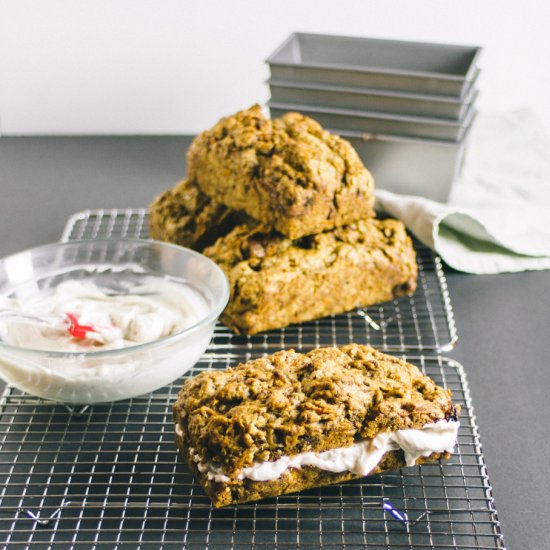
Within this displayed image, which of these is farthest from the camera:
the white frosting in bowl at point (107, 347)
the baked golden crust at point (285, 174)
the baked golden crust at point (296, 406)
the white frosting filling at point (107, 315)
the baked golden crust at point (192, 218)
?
the baked golden crust at point (192, 218)

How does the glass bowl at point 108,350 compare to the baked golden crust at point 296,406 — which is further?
the glass bowl at point 108,350

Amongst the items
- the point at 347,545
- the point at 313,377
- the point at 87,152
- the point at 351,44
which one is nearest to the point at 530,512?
the point at 347,545

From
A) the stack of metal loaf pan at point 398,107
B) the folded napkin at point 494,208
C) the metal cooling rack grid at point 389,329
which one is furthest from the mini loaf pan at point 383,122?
the metal cooling rack grid at point 389,329

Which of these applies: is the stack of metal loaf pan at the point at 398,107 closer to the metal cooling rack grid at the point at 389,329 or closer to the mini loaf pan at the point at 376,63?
the mini loaf pan at the point at 376,63

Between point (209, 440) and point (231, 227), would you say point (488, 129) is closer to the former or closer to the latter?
point (231, 227)

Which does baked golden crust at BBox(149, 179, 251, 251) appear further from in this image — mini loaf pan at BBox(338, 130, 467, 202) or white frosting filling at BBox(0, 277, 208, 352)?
mini loaf pan at BBox(338, 130, 467, 202)
